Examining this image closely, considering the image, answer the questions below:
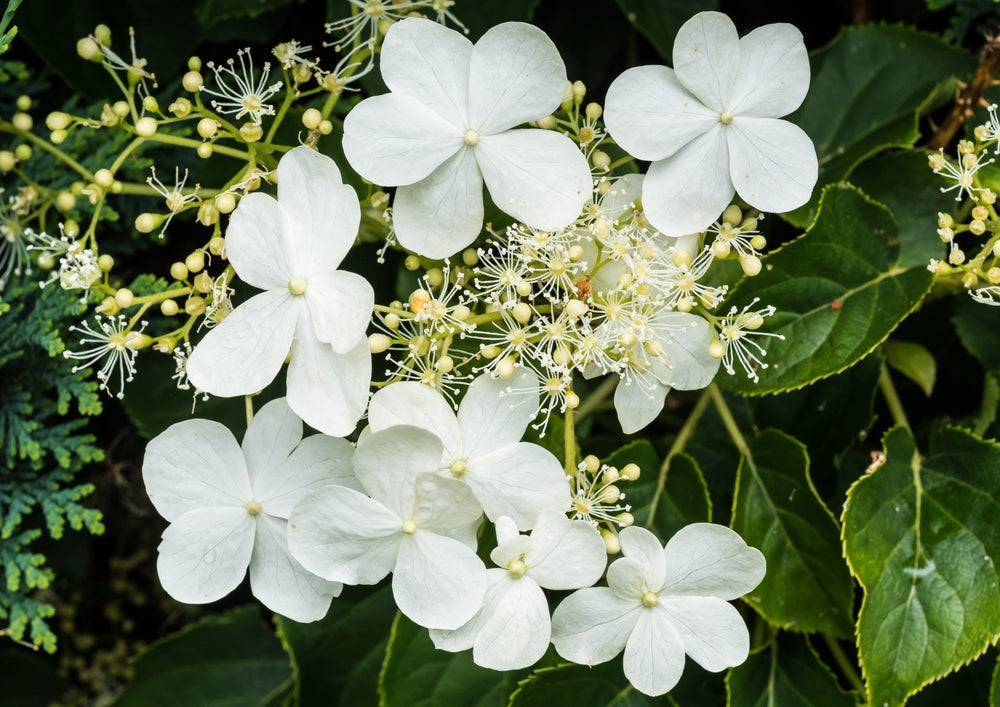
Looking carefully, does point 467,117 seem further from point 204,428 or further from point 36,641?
point 36,641

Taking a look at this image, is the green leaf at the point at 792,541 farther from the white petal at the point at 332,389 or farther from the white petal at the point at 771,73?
the white petal at the point at 332,389

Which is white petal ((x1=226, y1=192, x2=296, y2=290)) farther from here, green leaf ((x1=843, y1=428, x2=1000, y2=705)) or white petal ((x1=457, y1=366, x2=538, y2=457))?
green leaf ((x1=843, y1=428, x2=1000, y2=705))

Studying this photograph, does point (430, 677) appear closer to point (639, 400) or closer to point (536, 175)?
point (639, 400)

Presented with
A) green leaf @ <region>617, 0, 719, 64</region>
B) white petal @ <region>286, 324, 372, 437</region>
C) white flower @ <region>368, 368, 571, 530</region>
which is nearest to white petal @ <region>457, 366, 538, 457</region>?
white flower @ <region>368, 368, 571, 530</region>

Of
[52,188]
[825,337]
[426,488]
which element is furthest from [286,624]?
[825,337]

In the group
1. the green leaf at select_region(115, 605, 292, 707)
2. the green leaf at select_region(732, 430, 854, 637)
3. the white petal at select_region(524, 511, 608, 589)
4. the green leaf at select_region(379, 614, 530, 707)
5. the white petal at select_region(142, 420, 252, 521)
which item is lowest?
the green leaf at select_region(115, 605, 292, 707)

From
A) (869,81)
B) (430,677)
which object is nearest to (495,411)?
(430,677)
